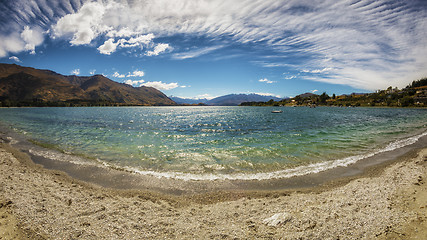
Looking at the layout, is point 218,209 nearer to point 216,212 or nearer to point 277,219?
point 216,212

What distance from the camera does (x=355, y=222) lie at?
7.44m

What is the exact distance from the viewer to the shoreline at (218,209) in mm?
7020

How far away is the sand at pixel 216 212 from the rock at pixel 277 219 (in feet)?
0.14

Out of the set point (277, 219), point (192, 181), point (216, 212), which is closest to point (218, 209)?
point (216, 212)

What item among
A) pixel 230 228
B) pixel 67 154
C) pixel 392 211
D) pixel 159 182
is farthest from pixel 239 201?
pixel 67 154

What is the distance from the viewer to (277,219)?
7.60m

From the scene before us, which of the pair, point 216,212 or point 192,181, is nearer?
point 216,212

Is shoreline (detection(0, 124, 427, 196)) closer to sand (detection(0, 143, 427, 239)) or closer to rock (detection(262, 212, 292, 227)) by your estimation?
sand (detection(0, 143, 427, 239))

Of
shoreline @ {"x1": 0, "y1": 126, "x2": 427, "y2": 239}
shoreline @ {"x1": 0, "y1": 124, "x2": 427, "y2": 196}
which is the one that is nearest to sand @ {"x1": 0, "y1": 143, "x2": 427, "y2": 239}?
shoreline @ {"x1": 0, "y1": 126, "x2": 427, "y2": 239}

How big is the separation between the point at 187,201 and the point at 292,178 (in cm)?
880

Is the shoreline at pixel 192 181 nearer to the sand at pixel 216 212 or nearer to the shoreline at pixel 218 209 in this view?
the shoreline at pixel 218 209

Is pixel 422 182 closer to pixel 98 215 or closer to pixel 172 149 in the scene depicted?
pixel 98 215

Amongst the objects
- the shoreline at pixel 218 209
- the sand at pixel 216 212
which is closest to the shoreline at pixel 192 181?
the shoreline at pixel 218 209

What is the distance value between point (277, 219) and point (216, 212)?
3.14 meters
